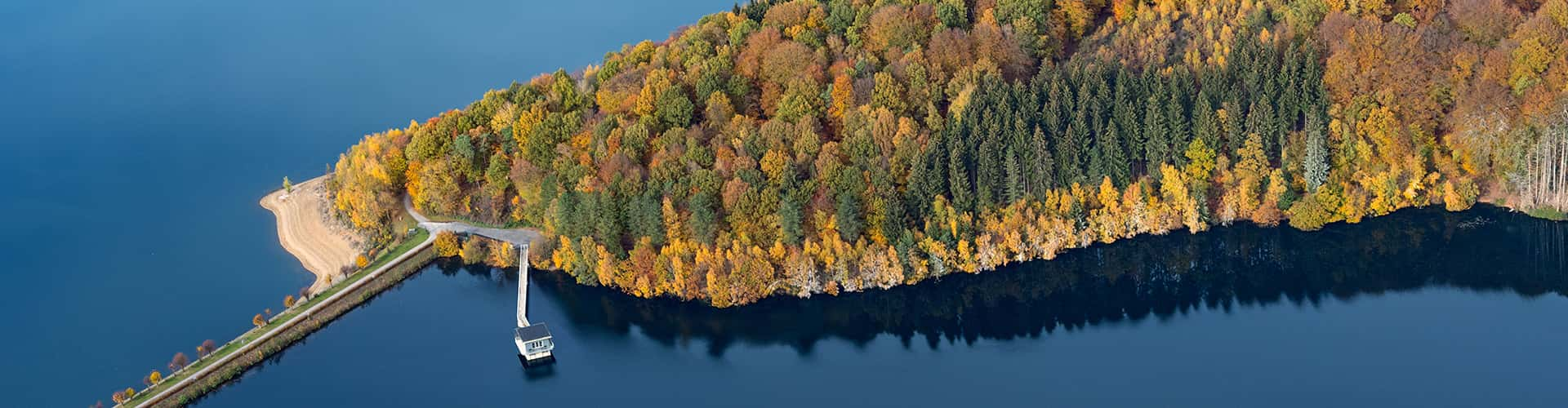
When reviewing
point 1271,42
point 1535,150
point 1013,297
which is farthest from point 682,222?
point 1535,150

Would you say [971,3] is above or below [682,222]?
above

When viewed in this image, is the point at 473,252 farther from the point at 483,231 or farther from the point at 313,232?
Result: the point at 313,232

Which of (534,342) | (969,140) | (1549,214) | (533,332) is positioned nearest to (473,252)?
(533,332)

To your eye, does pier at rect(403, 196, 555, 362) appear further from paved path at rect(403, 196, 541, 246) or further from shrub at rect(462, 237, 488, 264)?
shrub at rect(462, 237, 488, 264)

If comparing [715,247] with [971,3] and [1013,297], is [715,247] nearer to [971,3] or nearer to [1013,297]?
[1013,297]

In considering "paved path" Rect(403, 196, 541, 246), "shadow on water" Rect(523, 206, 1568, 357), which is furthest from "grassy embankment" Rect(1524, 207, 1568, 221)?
"paved path" Rect(403, 196, 541, 246)

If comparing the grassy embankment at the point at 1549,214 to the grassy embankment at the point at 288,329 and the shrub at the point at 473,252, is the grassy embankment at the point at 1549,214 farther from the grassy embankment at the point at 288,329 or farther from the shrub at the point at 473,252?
the grassy embankment at the point at 288,329
